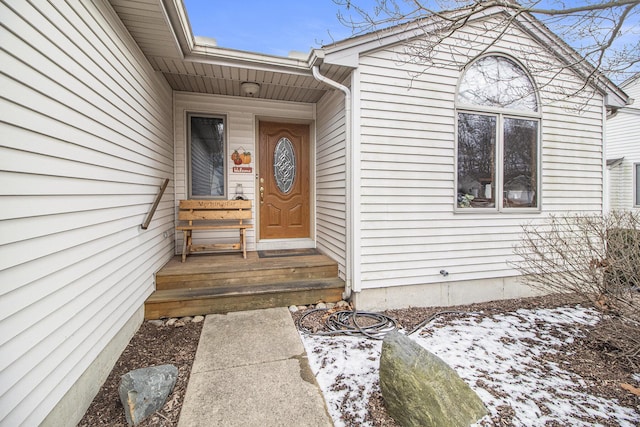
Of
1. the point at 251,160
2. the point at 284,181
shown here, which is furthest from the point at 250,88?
the point at 284,181

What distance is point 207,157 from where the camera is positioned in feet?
15.6

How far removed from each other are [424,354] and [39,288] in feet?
7.17

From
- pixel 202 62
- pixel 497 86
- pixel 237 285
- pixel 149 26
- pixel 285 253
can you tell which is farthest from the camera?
pixel 285 253

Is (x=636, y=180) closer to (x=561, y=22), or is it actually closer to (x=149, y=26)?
(x=561, y=22)

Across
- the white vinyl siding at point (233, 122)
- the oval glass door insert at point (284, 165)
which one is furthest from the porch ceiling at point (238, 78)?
the oval glass door insert at point (284, 165)

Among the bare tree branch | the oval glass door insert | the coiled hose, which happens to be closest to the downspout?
the coiled hose

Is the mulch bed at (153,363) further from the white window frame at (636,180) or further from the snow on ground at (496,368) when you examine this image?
the white window frame at (636,180)

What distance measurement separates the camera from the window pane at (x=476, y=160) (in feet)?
13.0

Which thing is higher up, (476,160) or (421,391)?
(476,160)

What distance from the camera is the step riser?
346 cm

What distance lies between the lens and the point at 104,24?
7.55ft

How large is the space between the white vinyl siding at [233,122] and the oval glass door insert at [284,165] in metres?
0.36

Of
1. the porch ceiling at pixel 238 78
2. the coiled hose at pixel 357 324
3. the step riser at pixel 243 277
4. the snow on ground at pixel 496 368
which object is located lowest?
the snow on ground at pixel 496 368

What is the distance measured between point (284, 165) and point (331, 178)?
116 cm
